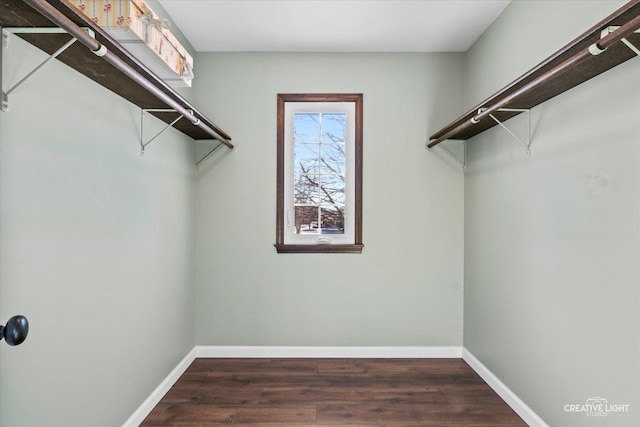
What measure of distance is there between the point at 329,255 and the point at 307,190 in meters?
0.56

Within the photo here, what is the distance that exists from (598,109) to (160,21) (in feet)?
6.17

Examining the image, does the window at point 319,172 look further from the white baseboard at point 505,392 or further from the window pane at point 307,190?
the white baseboard at point 505,392

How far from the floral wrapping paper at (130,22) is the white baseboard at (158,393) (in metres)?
1.81

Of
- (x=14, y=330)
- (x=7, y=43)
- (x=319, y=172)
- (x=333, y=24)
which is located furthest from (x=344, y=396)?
(x=333, y=24)

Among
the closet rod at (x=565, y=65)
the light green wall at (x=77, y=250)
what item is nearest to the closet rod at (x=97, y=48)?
the light green wall at (x=77, y=250)

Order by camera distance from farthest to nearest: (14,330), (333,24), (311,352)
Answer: (311,352)
(333,24)
(14,330)

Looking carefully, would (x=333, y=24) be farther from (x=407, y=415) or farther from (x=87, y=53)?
(x=407, y=415)

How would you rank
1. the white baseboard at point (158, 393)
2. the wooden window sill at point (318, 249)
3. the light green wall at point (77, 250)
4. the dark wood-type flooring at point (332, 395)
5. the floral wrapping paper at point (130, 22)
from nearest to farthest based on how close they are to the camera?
the light green wall at point (77, 250) < the floral wrapping paper at point (130, 22) < the white baseboard at point (158, 393) < the dark wood-type flooring at point (332, 395) < the wooden window sill at point (318, 249)

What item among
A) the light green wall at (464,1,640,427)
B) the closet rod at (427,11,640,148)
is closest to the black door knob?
the closet rod at (427,11,640,148)

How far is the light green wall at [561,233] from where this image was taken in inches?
56.9

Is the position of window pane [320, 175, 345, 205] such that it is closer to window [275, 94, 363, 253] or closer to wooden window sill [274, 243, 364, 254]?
window [275, 94, 363, 253]

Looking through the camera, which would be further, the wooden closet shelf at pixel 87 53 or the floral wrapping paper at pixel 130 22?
the floral wrapping paper at pixel 130 22

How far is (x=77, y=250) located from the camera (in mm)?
1516

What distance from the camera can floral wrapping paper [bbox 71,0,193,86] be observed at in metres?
1.36
